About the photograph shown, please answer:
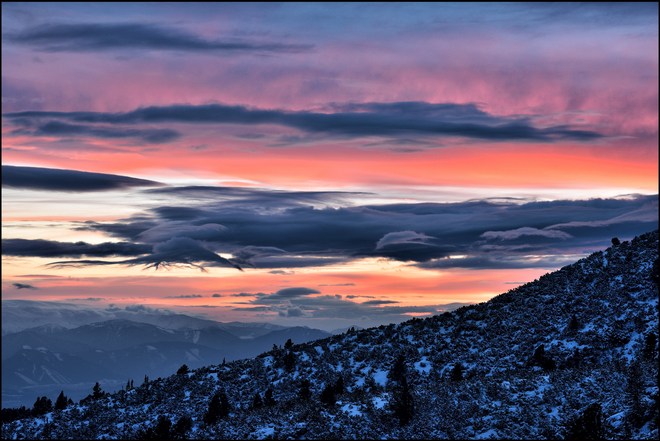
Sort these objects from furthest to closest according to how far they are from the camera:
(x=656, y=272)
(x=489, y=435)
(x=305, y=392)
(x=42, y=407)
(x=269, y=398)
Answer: (x=656, y=272), (x=42, y=407), (x=305, y=392), (x=269, y=398), (x=489, y=435)

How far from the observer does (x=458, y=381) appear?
79812 mm

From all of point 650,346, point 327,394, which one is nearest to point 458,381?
point 327,394

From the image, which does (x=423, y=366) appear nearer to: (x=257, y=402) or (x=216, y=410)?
(x=257, y=402)

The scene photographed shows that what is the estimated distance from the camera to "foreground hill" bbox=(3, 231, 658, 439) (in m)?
61.1

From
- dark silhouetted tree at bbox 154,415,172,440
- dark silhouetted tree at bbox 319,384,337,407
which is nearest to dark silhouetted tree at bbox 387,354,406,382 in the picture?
dark silhouetted tree at bbox 319,384,337,407

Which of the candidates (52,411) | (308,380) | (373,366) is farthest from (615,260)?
(52,411)

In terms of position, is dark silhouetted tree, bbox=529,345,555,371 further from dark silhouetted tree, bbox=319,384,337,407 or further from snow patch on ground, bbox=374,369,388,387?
dark silhouetted tree, bbox=319,384,337,407

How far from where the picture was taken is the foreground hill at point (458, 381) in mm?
61125

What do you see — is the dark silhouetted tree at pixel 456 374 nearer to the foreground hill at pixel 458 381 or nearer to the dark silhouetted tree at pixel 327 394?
the foreground hill at pixel 458 381

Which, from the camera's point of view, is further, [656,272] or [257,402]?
[656,272]

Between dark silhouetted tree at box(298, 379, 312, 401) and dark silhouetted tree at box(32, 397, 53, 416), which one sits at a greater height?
dark silhouetted tree at box(298, 379, 312, 401)

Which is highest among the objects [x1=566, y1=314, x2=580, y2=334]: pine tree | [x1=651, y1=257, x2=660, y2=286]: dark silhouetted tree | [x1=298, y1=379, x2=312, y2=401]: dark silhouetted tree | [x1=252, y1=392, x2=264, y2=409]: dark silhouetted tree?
[x1=651, y1=257, x2=660, y2=286]: dark silhouetted tree

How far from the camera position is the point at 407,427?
203ft

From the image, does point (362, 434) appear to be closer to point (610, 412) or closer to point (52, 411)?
point (610, 412)
